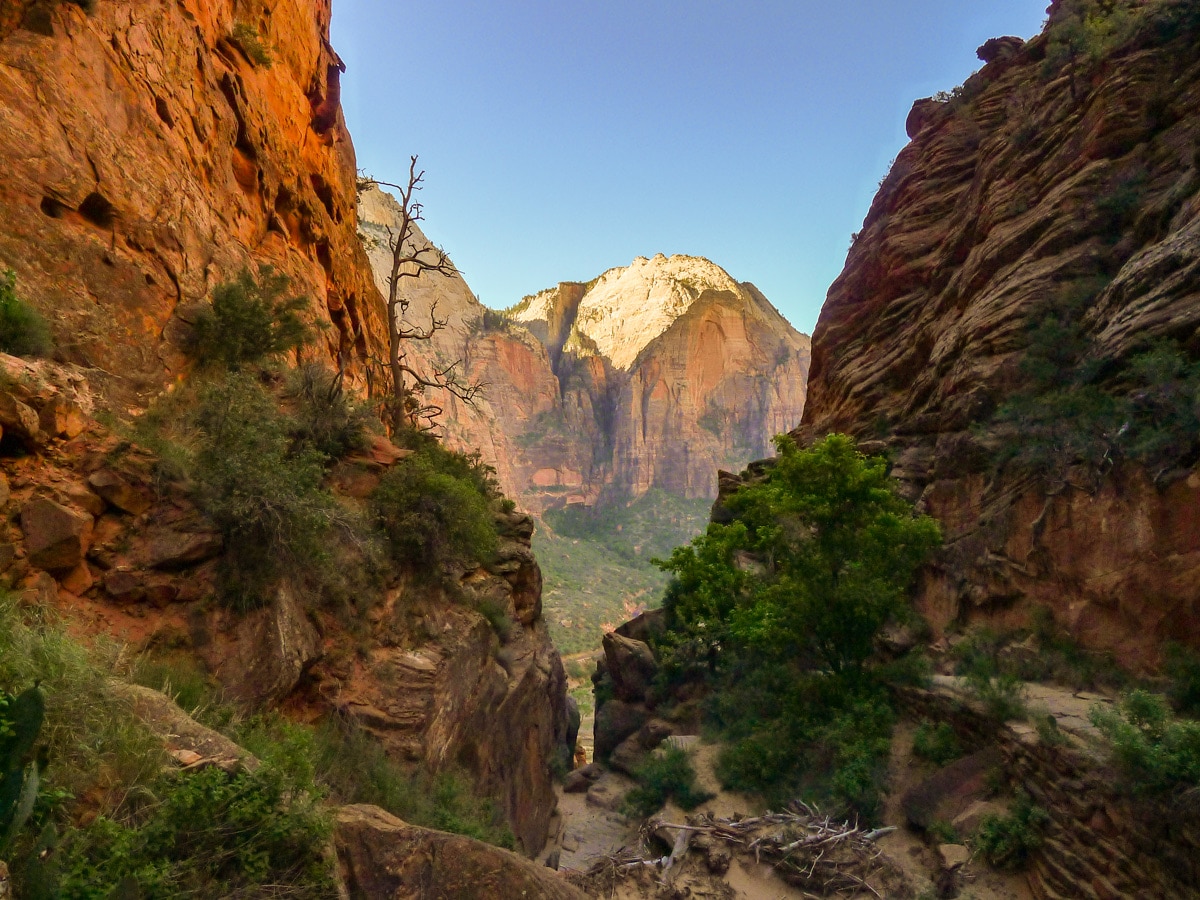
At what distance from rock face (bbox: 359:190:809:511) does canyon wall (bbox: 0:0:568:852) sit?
7859 centimetres

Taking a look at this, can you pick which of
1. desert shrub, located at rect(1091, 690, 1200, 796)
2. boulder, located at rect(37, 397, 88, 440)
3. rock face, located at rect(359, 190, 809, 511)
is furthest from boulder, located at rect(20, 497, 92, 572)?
rock face, located at rect(359, 190, 809, 511)

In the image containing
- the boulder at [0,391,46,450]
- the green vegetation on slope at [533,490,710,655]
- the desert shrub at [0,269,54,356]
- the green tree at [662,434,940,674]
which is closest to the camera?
the boulder at [0,391,46,450]

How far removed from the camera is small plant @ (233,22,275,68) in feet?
43.7

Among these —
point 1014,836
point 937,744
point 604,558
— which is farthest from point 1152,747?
point 604,558

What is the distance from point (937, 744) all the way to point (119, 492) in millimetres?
11857

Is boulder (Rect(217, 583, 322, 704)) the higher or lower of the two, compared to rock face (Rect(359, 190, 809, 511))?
lower

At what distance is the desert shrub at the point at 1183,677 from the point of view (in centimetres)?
738

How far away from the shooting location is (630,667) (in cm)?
2434

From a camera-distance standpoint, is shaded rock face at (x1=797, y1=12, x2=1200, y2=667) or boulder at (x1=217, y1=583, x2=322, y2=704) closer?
boulder at (x1=217, y1=583, x2=322, y2=704)

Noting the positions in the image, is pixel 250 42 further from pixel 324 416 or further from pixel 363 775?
pixel 363 775

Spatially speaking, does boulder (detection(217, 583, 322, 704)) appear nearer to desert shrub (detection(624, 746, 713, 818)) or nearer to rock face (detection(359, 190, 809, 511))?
desert shrub (detection(624, 746, 713, 818))

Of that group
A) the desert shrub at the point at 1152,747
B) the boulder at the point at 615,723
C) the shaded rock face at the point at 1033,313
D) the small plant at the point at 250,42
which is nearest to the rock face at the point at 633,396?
the boulder at the point at 615,723

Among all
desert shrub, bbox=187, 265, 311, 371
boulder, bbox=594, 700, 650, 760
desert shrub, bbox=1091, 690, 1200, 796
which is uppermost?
desert shrub, bbox=187, 265, 311, 371

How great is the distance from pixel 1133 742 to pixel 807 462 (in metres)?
6.95
